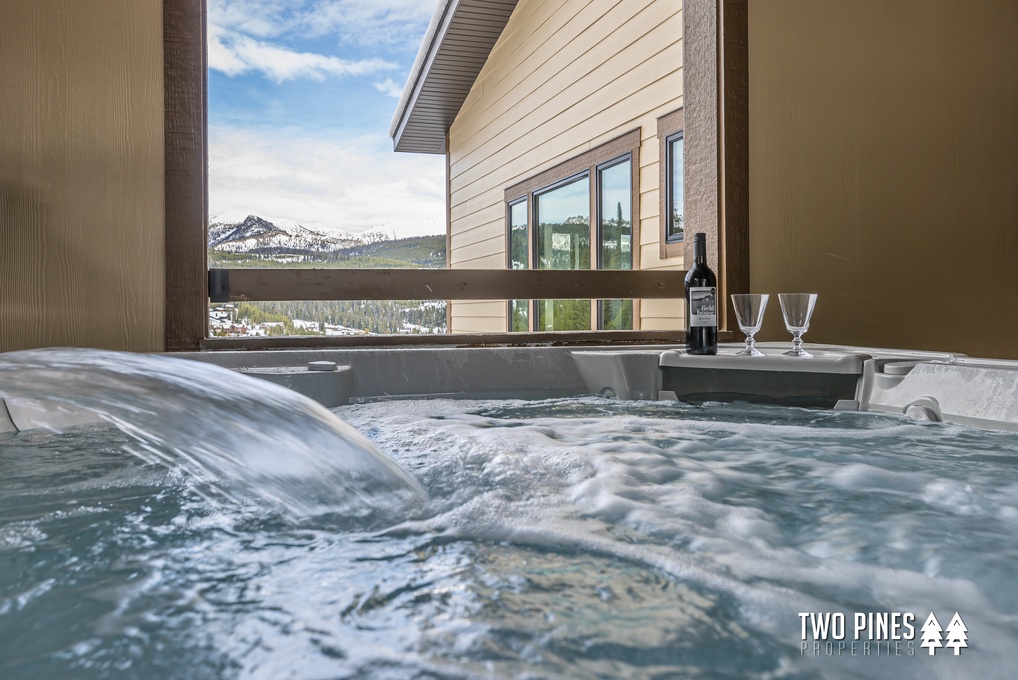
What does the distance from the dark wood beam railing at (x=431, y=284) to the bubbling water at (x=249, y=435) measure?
119 centimetres

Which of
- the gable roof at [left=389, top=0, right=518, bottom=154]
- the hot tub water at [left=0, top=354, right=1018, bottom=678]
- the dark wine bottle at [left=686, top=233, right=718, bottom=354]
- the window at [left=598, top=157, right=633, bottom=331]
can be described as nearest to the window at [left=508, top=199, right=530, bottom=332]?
the window at [left=598, top=157, right=633, bottom=331]

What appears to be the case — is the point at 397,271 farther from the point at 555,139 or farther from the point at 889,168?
the point at 555,139

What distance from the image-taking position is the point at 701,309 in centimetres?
202

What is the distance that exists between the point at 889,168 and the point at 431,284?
194 cm

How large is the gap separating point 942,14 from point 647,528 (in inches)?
126

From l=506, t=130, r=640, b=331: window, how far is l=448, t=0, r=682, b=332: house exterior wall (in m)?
0.10

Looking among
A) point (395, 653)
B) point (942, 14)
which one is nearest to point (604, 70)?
point (942, 14)

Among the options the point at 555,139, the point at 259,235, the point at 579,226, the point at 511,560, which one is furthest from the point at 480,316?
the point at 511,560

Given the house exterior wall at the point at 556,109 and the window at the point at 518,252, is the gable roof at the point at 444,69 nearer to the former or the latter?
the house exterior wall at the point at 556,109

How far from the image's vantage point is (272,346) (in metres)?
2.18

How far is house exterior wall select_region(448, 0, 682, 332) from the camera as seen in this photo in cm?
419

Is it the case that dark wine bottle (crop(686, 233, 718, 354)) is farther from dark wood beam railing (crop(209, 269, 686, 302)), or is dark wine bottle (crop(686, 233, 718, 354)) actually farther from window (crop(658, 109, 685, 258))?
window (crop(658, 109, 685, 258))

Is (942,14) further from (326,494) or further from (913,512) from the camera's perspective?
(326,494)

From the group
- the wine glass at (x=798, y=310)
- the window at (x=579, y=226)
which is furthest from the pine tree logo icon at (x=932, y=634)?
the window at (x=579, y=226)
